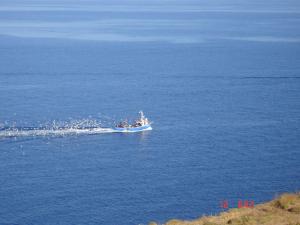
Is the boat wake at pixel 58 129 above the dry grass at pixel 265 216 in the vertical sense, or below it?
above

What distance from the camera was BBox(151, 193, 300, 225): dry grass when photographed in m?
33.6

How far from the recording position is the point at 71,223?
217ft

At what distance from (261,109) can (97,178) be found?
45823mm

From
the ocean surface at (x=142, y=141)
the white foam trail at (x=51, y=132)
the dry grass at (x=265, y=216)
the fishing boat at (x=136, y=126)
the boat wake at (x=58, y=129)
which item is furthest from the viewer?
the fishing boat at (x=136, y=126)

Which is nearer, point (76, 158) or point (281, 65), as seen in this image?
point (76, 158)

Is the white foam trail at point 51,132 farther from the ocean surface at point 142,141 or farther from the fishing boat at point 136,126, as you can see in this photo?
the fishing boat at point 136,126

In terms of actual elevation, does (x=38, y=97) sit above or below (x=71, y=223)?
above

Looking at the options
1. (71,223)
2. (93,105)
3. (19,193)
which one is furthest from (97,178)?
(93,105)

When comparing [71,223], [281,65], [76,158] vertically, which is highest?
[281,65]

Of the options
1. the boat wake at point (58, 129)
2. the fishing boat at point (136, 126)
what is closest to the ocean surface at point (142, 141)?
the boat wake at point (58, 129)

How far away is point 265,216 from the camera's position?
3456cm

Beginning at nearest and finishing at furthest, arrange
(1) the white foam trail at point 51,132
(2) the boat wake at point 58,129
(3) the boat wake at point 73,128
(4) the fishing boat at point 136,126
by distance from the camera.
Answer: (1) the white foam trail at point 51,132
(2) the boat wake at point 58,129
(3) the boat wake at point 73,128
(4) the fishing boat at point 136,126

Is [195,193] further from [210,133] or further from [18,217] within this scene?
[210,133]

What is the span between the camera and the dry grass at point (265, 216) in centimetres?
3359
